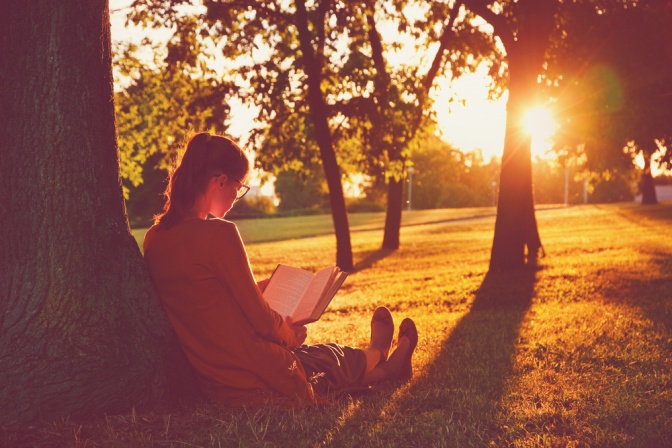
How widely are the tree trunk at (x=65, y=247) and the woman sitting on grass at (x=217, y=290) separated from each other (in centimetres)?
20

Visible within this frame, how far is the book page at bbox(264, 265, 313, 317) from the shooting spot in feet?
14.1

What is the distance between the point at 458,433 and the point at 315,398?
3.02 feet

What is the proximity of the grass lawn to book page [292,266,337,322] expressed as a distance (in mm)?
570

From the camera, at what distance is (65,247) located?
4.02m

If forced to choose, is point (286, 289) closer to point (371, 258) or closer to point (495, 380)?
point (495, 380)

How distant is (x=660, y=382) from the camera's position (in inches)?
199

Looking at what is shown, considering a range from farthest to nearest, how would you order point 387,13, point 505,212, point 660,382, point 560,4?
1. point 387,13
2. point 560,4
3. point 505,212
4. point 660,382

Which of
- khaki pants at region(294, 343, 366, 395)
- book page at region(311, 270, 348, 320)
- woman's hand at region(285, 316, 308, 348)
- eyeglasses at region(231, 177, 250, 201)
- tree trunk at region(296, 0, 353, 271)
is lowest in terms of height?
khaki pants at region(294, 343, 366, 395)

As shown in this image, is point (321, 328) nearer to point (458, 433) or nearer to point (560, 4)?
point (458, 433)

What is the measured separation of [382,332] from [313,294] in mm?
1072

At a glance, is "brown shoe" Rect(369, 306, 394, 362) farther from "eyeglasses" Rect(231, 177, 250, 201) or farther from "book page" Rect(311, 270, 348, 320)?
"eyeglasses" Rect(231, 177, 250, 201)

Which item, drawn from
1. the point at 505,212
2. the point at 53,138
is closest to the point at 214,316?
the point at 53,138

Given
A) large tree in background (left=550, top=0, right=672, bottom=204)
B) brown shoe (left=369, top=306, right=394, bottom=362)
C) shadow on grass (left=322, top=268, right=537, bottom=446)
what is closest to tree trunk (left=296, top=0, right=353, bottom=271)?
large tree in background (left=550, top=0, right=672, bottom=204)

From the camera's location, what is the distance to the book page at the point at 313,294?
417 centimetres
